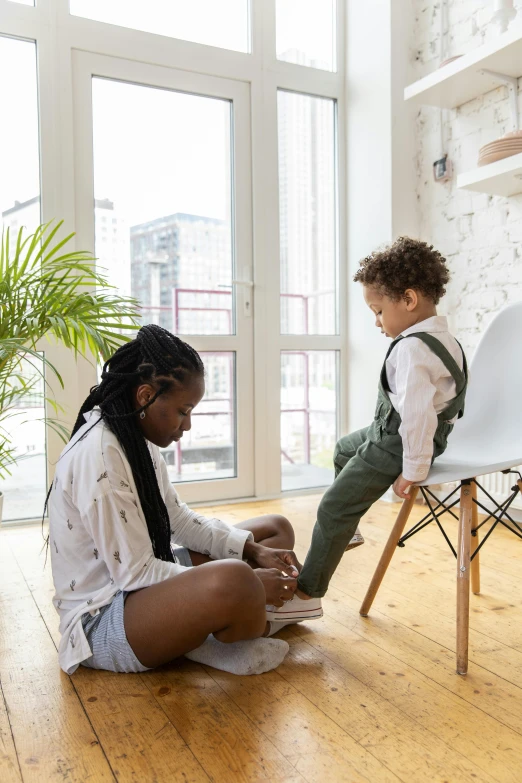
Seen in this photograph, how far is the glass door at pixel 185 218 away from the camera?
113 inches

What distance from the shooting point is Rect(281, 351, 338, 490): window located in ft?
10.9

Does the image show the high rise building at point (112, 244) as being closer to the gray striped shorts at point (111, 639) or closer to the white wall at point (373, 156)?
the white wall at point (373, 156)

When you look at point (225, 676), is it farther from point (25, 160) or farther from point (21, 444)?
point (25, 160)

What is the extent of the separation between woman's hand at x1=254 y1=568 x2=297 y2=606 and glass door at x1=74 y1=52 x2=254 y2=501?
1.62m

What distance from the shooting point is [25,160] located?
273 cm

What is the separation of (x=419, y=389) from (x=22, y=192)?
2.03m

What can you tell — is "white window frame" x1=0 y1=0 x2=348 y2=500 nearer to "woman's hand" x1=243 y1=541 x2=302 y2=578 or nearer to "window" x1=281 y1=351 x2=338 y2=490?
"window" x1=281 y1=351 x2=338 y2=490

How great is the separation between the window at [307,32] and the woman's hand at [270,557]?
2637 millimetres

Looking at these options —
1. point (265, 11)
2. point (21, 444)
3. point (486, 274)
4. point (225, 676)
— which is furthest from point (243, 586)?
point (265, 11)

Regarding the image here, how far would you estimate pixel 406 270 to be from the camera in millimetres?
1598

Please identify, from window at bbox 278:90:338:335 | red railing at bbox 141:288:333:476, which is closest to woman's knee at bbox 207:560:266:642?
red railing at bbox 141:288:333:476

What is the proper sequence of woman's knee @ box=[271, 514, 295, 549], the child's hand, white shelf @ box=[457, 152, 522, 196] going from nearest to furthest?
the child's hand < woman's knee @ box=[271, 514, 295, 549] < white shelf @ box=[457, 152, 522, 196]

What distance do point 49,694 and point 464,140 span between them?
2663 millimetres

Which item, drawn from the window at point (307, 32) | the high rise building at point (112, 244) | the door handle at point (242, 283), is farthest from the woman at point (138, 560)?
the window at point (307, 32)
